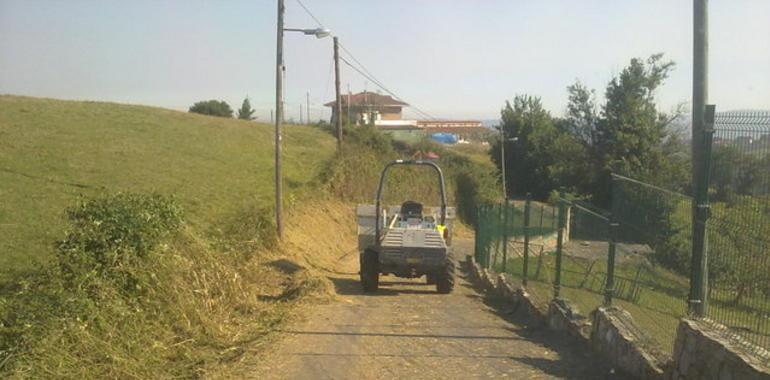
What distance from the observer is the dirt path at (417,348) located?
7.32 metres

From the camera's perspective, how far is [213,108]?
222ft

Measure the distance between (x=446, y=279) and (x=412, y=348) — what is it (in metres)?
6.63

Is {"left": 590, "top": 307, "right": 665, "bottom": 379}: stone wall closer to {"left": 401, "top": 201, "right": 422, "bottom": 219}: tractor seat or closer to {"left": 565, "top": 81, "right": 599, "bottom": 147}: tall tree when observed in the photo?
{"left": 401, "top": 201, "right": 422, "bottom": 219}: tractor seat

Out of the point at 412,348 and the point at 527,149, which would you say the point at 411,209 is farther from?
the point at 527,149

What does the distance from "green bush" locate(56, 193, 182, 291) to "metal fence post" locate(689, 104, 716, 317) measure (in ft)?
18.4

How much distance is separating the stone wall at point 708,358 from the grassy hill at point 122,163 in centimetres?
750

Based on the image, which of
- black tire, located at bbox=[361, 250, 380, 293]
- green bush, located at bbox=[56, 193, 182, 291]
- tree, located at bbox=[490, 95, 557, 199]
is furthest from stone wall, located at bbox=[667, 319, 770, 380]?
tree, located at bbox=[490, 95, 557, 199]

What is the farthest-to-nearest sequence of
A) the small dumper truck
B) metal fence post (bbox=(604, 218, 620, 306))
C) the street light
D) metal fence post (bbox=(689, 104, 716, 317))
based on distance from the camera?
the street light < the small dumper truck < metal fence post (bbox=(604, 218, 620, 306)) < metal fence post (bbox=(689, 104, 716, 317))

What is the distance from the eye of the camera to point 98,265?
7.96 m

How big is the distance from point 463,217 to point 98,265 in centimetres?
3758

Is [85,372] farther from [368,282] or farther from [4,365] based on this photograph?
[368,282]

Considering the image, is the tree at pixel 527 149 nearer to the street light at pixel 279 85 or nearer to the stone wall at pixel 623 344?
the street light at pixel 279 85

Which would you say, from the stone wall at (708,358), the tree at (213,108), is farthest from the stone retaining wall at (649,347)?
the tree at (213,108)

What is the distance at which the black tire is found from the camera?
15125 millimetres
